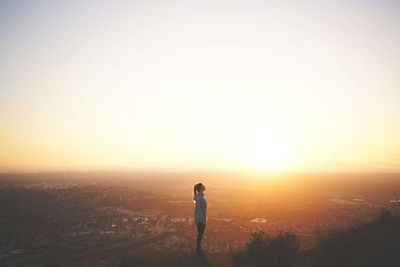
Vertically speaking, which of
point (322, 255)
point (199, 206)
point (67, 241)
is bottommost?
point (67, 241)

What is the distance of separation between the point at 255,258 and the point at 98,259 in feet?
98.5

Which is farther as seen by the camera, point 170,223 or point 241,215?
point 241,215

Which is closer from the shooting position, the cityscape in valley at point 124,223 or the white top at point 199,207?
the white top at point 199,207

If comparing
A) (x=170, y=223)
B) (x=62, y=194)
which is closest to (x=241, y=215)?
(x=170, y=223)

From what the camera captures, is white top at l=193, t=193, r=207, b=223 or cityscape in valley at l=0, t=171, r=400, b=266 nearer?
white top at l=193, t=193, r=207, b=223

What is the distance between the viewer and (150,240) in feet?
154

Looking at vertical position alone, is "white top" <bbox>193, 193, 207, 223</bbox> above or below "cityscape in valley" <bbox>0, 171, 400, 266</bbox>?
above

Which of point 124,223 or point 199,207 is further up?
point 199,207

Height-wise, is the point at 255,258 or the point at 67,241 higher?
the point at 255,258

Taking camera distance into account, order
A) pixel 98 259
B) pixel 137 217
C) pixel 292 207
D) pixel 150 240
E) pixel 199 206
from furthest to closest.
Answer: pixel 292 207
pixel 137 217
pixel 150 240
pixel 98 259
pixel 199 206

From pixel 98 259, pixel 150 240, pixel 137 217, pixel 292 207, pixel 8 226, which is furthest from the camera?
pixel 292 207

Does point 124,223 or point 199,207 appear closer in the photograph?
point 199,207

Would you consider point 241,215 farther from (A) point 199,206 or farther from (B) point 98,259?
(A) point 199,206

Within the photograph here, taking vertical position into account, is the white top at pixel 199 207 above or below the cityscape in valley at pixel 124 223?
above
